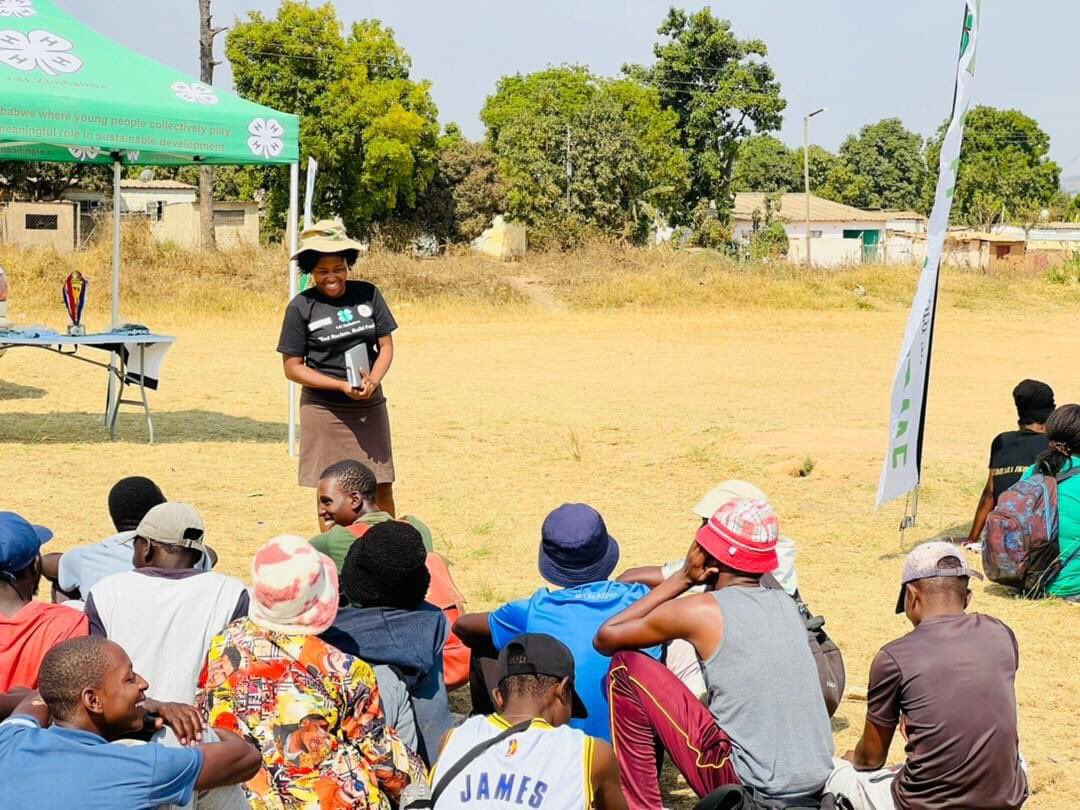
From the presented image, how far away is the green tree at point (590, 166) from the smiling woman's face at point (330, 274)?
114 feet

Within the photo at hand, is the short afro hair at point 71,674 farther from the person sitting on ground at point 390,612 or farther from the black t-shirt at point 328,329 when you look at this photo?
the black t-shirt at point 328,329

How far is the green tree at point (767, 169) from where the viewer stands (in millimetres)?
71625

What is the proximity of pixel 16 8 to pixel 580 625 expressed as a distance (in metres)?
8.52

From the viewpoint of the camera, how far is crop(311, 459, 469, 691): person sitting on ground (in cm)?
441

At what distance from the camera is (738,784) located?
11.6 feet

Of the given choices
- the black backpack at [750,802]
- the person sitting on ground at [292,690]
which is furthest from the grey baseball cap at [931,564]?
the person sitting on ground at [292,690]

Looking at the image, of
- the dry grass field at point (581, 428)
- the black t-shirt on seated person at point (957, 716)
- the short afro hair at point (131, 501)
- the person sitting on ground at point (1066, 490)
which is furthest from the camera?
the dry grass field at point (581, 428)

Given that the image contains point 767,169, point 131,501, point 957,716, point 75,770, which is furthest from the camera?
point 767,169

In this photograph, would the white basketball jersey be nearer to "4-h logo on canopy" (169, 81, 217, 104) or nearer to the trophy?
"4-h logo on canopy" (169, 81, 217, 104)

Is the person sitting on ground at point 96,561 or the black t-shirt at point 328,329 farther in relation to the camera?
the black t-shirt at point 328,329

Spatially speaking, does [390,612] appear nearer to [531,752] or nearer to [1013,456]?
[531,752]

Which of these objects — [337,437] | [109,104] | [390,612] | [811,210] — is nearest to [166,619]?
[390,612]

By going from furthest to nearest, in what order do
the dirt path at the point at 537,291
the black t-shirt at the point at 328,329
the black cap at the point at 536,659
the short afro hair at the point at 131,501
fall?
the dirt path at the point at 537,291, the black t-shirt at the point at 328,329, the short afro hair at the point at 131,501, the black cap at the point at 536,659

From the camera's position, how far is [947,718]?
351 centimetres
